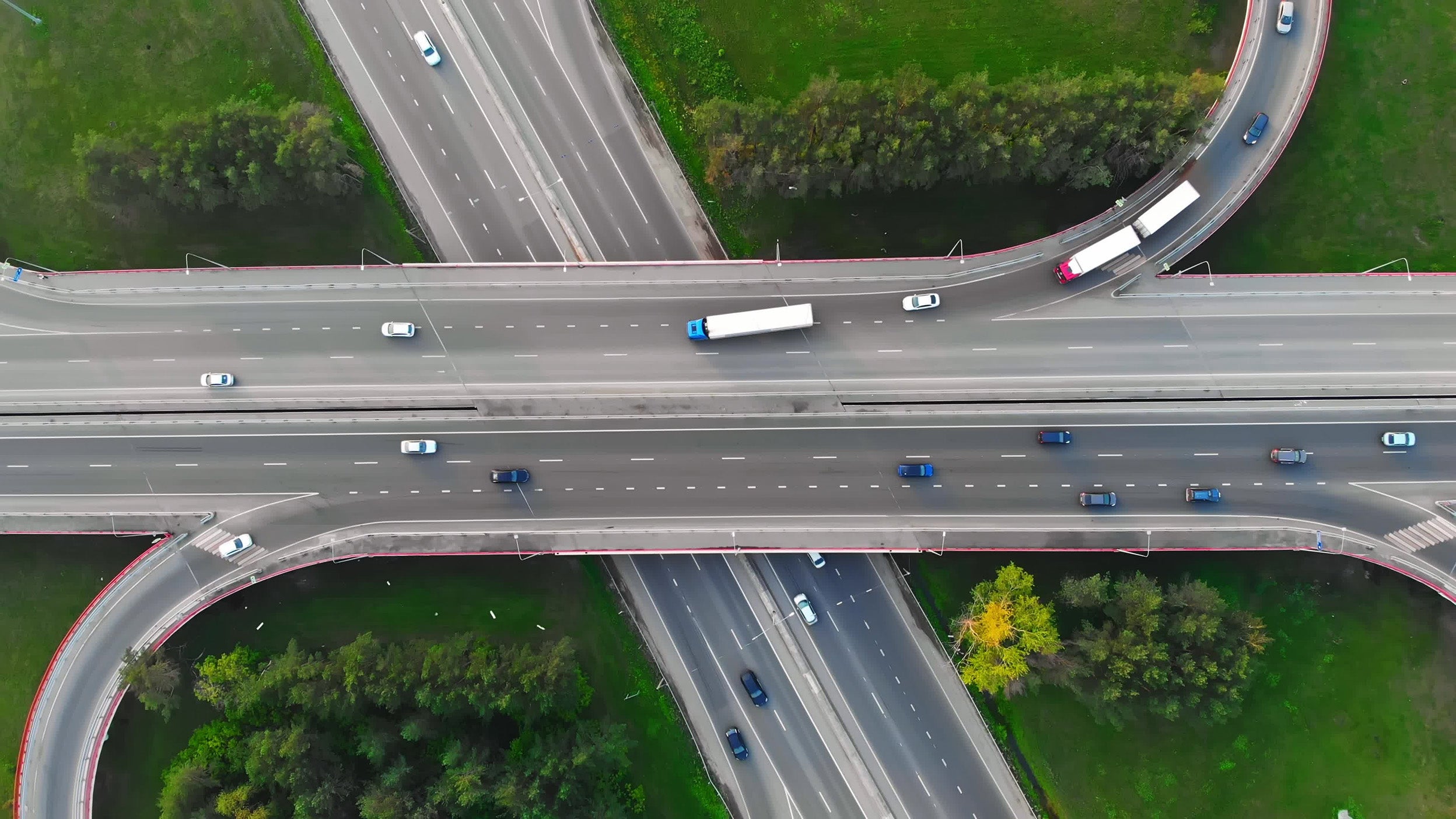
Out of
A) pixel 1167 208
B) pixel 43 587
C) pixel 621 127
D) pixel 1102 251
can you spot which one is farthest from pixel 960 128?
pixel 43 587

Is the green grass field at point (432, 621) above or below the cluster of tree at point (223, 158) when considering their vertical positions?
below

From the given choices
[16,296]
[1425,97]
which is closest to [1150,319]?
[1425,97]

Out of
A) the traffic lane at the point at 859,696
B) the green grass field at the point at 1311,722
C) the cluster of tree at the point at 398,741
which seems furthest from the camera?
the traffic lane at the point at 859,696

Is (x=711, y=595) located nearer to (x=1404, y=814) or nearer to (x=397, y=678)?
(x=397, y=678)

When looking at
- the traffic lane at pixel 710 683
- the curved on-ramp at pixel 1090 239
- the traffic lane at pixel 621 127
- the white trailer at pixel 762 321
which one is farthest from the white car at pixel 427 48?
the traffic lane at pixel 710 683

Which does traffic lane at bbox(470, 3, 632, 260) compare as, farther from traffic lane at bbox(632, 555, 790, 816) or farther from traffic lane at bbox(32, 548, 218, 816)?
traffic lane at bbox(32, 548, 218, 816)

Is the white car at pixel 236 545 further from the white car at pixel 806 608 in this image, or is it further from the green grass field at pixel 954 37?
the green grass field at pixel 954 37

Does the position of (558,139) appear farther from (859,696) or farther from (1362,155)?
(1362,155)
